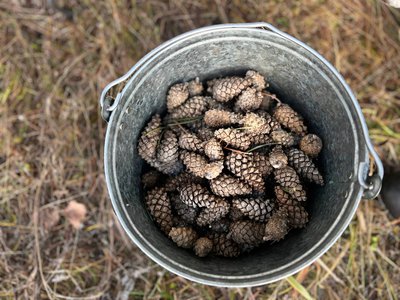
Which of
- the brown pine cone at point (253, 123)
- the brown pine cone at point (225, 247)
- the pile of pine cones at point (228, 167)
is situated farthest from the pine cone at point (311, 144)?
the brown pine cone at point (225, 247)

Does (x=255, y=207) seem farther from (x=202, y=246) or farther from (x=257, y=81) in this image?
(x=257, y=81)

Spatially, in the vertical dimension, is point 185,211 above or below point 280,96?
below

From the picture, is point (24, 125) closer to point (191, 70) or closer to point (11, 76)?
point (11, 76)

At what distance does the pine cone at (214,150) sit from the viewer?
121 centimetres

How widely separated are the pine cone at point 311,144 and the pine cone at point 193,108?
323 millimetres

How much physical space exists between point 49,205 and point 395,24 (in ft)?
5.28

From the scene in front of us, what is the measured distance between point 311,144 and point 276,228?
0.29 meters

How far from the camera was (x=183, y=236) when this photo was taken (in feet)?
3.96

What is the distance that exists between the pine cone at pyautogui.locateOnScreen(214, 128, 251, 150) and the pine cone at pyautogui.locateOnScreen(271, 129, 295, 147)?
0.31 feet

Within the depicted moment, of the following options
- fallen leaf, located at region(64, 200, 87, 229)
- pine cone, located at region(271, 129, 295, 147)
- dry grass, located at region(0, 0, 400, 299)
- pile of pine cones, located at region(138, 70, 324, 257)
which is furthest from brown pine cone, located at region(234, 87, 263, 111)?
fallen leaf, located at region(64, 200, 87, 229)

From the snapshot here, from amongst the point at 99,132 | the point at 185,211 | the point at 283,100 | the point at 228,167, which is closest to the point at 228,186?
the point at 228,167

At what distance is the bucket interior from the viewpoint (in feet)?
3.57

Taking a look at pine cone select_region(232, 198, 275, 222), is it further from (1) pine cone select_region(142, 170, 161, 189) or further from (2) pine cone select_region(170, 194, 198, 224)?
(1) pine cone select_region(142, 170, 161, 189)

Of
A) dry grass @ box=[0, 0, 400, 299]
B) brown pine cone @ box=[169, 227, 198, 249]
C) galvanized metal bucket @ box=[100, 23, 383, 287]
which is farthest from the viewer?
dry grass @ box=[0, 0, 400, 299]
